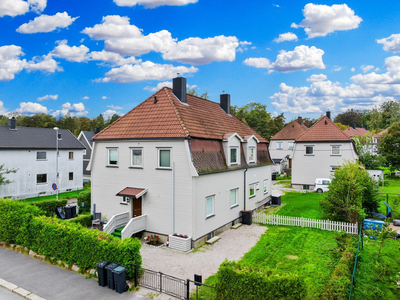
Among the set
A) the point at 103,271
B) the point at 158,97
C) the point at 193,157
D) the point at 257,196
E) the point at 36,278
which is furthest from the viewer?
the point at 257,196

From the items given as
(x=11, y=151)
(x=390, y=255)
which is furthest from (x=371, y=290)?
(x=11, y=151)

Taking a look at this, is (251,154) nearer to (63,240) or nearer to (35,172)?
(63,240)

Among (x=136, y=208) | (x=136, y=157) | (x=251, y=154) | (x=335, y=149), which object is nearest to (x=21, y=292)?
(x=136, y=208)

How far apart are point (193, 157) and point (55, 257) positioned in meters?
8.42

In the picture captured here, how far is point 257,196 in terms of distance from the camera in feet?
79.1

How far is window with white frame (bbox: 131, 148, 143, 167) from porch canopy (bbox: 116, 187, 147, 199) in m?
1.58

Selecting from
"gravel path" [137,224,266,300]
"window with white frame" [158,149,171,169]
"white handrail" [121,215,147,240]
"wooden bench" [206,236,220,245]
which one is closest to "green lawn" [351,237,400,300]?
"gravel path" [137,224,266,300]

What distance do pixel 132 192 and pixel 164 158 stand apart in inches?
117

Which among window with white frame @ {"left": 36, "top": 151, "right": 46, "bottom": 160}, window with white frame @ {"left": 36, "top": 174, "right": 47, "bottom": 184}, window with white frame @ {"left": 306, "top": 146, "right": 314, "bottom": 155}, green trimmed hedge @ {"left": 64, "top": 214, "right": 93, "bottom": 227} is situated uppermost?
window with white frame @ {"left": 306, "top": 146, "right": 314, "bottom": 155}

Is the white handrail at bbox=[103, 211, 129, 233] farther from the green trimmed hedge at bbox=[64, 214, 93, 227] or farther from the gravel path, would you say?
the green trimmed hedge at bbox=[64, 214, 93, 227]

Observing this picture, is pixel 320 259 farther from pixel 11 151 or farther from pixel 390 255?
pixel 11 151

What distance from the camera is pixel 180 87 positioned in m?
19.3

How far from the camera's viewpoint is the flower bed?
1483 cm

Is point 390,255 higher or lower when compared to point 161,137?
lower
